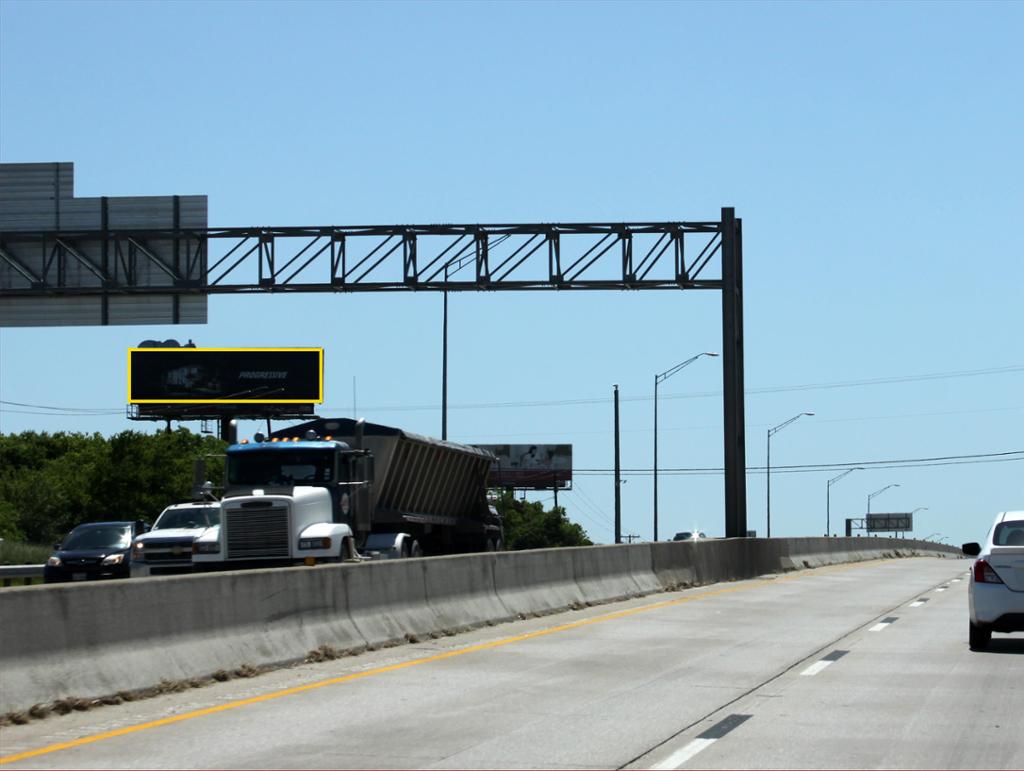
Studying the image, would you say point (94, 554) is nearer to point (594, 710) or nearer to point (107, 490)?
point (594, 710)

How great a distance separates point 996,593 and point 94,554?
69.2ft

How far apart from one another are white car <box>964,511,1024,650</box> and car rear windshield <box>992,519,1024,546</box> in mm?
383

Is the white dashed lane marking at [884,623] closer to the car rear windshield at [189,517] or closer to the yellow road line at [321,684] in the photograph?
the yellow road line at [321,684]

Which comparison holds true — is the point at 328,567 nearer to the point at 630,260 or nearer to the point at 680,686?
the point at 680,686

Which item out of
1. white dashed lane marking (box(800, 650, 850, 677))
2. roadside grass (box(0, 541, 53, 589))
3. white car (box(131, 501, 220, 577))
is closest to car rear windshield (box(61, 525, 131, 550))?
white car (box(131, 501, 220, 577))

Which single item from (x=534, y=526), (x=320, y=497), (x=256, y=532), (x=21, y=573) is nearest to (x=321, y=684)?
(x=256, y=532)

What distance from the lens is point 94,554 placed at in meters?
33.5

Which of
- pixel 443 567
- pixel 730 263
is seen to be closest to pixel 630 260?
pixel 730 263

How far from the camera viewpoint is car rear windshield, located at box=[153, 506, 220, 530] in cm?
3209

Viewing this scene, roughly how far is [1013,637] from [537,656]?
6778 mm

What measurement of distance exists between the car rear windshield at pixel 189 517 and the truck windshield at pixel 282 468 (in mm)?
3886

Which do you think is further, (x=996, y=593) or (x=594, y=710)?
(x=996, y=593)

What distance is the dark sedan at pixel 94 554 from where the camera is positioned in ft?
109

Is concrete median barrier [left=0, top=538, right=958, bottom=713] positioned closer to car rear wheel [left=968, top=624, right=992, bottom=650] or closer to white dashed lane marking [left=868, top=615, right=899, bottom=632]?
white dashed lane marking [left=868, top=615, right=899, bottom=632]
